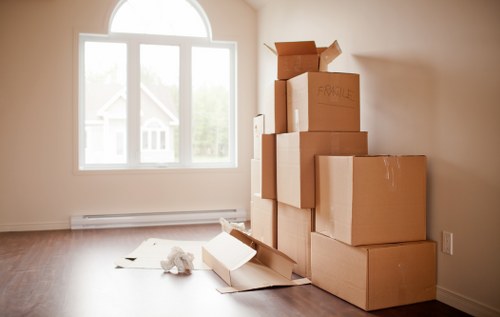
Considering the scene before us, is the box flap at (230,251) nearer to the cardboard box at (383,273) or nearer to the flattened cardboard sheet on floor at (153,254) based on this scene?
the flattened cardboard sheet on floor at (153,254)

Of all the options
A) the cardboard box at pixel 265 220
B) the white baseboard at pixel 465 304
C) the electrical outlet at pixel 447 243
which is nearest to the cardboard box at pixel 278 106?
the cardboard box at pixel 265 220

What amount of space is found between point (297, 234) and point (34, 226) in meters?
2.96

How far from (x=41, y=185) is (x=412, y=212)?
3.68 m

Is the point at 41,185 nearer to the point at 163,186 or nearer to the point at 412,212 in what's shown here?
the point at 163,186

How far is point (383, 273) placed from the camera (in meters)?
2.29

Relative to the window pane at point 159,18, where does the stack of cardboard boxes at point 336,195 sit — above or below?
below

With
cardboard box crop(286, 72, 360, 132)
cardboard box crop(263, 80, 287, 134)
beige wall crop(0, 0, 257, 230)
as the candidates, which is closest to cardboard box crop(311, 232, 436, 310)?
cardboard box crop(286, 72, 360, 132)

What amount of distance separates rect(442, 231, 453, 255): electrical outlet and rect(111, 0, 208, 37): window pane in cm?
361

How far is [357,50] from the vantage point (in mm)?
3150

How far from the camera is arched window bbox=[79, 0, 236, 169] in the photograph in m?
4.84

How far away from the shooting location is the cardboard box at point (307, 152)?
275 cm

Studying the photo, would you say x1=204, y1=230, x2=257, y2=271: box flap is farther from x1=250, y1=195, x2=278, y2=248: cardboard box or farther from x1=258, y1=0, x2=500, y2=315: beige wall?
x1=258, y1=0, x2=500, y2=315: beige wall

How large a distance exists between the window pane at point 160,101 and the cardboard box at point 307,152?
7.78 feet

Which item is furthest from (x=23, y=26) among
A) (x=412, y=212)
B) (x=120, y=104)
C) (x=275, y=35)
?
(x=412, y=212)
